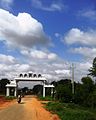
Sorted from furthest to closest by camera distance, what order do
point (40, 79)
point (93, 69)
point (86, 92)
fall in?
1. point (40, 79)
2. point (93, 69)
3. point (86, 92)

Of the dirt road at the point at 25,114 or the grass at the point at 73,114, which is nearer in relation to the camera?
the grass at the point at 73,114

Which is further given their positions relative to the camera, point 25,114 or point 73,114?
point 25,114

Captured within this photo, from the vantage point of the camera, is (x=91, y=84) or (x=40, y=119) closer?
(x=40, y=119)

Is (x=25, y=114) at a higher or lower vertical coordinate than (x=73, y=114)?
lower

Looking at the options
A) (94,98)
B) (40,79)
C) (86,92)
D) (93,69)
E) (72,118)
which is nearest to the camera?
(72,118)

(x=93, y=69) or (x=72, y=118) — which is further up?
(x=93, y=69)

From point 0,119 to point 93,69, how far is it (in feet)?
211

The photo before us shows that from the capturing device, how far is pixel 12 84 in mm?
99062

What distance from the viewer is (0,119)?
2342cm

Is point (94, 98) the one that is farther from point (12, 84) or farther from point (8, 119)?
point (12, 84)

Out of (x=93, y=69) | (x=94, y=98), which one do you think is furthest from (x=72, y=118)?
(x=93, y=69)

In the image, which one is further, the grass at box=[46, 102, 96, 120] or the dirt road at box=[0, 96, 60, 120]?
the dirt road at box=[0, 96, 60, 120]

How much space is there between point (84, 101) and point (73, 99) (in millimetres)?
2116

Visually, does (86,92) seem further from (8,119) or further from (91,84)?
(8,119)
